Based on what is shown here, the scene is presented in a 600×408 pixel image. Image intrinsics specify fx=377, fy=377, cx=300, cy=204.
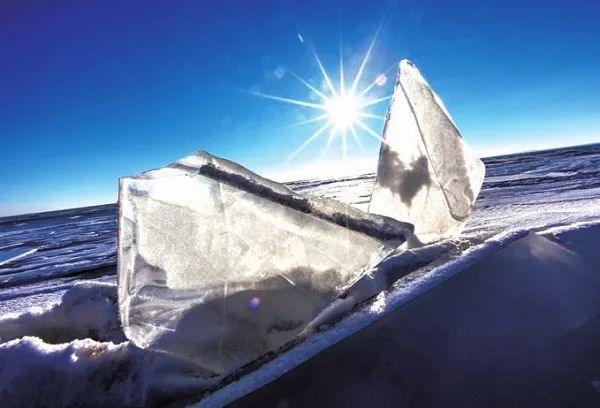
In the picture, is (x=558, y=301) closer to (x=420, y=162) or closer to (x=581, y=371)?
(x=581, y=371)

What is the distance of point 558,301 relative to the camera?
126 centimetres

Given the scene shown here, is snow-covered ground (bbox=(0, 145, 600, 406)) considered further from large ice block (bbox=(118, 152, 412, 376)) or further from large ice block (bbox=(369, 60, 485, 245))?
large ice block (bbox=(369, 60, 485, 245))

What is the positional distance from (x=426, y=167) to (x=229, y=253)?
121 cm

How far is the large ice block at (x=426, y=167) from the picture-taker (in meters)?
2.08

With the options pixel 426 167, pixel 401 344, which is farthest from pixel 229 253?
pixel 426 167

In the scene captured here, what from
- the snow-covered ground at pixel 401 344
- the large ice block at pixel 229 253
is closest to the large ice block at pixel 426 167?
the snow-covered ground at pixel 401 344

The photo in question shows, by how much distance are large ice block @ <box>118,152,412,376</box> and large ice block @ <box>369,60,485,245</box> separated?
744mm

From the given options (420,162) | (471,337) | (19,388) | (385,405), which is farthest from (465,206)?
(19,388)

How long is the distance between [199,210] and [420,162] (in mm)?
1247

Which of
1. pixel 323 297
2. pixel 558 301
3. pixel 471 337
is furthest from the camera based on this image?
pixel 323 297

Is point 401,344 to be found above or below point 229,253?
below

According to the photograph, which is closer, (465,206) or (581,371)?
(581,371)

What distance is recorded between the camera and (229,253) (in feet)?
4.75

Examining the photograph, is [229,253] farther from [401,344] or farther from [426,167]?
[426,167]
